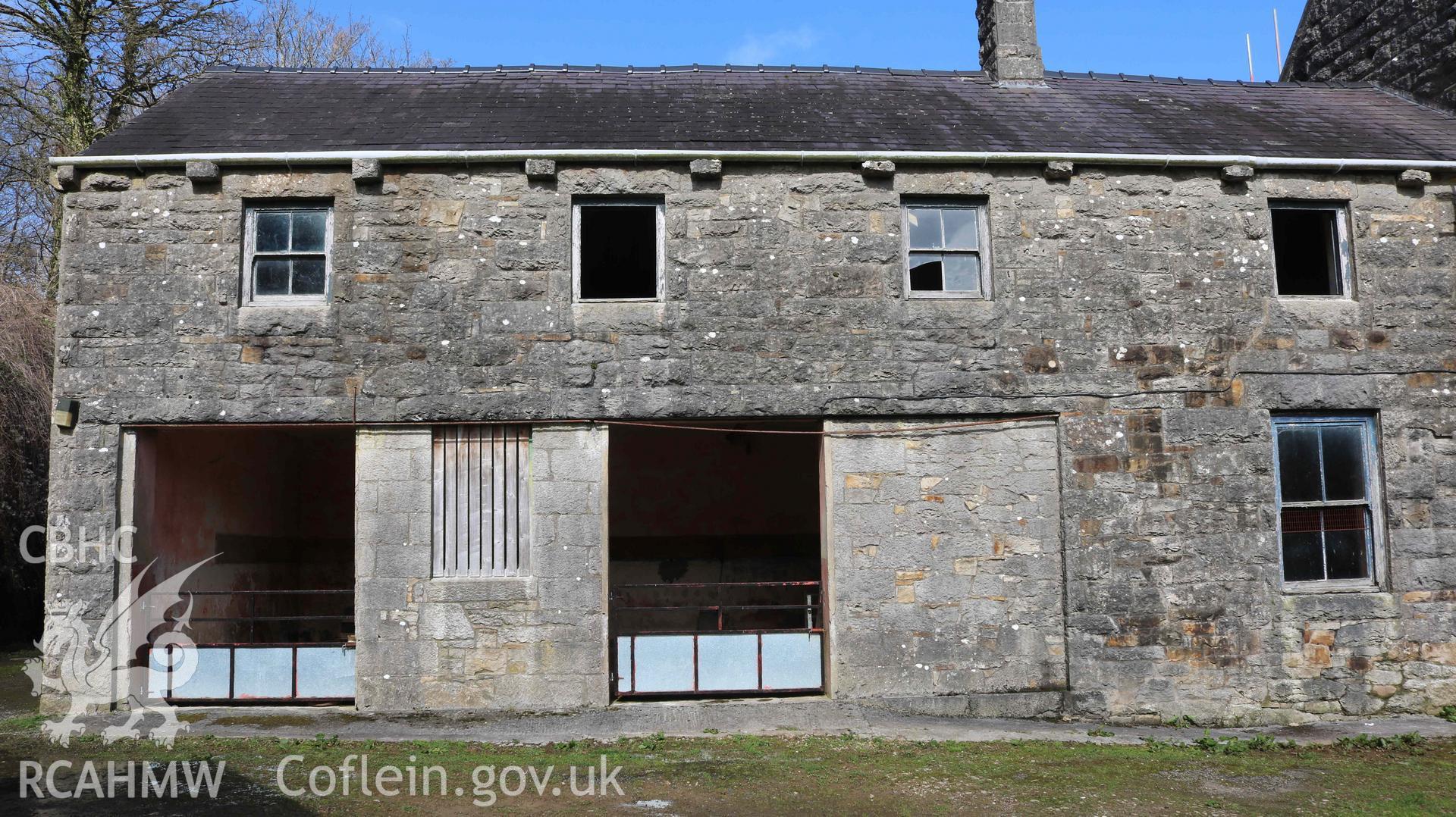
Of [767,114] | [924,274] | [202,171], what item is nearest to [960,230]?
[924,274]

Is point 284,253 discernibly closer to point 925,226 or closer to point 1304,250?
point 925,226

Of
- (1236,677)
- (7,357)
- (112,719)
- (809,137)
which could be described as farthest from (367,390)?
(1236,677)

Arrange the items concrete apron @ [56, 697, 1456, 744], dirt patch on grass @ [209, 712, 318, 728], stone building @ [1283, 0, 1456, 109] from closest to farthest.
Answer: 1. concrete apron @ [56, 697, 1456, 744]
2. dirt patch on grass @ [209, 712, 318, 728]
3. stone building @ [1283, 0, 1456, 109]

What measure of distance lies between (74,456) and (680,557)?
721 centimetres

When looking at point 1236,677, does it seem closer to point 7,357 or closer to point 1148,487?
point 1148,487

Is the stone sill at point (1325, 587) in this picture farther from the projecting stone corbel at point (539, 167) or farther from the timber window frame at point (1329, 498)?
the projecting stone corbel at point (539, 167)

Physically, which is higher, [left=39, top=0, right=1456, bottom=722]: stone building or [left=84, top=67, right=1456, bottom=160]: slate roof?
[left=84, top=67, right=1456, bottom=160]: slate roof

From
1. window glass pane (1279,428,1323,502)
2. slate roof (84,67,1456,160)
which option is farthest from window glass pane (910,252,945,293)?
window glass pane (1279,428,1323,502)

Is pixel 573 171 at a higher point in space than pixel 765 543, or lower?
higher

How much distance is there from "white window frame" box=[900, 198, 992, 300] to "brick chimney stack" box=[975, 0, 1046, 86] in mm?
2861

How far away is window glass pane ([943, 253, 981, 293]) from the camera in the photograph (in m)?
9.27

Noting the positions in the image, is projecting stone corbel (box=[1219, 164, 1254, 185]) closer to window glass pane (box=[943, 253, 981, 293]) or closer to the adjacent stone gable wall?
the adjacent stone gable wall

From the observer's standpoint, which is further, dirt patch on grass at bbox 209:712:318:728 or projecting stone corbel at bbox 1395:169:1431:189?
projecting stone corbel at bbox 1395:169:1431:189

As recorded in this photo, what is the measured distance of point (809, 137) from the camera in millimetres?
9438
